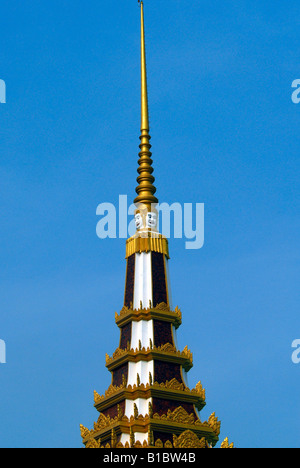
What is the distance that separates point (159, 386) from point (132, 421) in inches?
116

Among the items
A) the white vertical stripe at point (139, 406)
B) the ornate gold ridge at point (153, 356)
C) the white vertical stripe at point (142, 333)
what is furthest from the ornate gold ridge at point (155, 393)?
the white vertical stripe at point (142, 333)

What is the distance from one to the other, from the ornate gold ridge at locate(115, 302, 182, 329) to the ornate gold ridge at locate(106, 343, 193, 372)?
1943mm

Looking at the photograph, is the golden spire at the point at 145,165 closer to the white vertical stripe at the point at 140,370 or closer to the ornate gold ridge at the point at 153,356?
the ornate gold ridge at the point at 153,356

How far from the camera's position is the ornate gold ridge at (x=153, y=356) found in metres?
60.8

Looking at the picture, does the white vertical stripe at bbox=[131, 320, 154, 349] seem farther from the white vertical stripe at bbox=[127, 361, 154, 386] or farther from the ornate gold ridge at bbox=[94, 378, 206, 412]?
the ornate gold ridge at bbox=[94, 378, 206, 412]

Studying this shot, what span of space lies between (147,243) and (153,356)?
28.0 feet

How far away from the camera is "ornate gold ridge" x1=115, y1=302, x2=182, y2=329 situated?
205ft

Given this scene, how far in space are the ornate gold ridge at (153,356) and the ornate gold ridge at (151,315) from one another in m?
1.94

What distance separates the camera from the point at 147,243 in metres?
65.2

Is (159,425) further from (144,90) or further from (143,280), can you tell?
(144,90)

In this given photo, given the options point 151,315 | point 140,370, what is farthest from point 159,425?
point 151,315
